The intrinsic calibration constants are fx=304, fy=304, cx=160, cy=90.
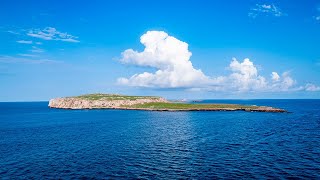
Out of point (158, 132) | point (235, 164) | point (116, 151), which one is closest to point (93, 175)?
point (116, 151)

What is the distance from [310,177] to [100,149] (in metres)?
46.8

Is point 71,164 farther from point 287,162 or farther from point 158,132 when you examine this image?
point 158,132

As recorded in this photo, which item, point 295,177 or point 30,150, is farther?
point 30,150

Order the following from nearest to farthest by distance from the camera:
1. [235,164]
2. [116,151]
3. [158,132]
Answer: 1. [235,164]
2. [116,151]
3. [158,132]

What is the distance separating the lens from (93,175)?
52312 millimetres

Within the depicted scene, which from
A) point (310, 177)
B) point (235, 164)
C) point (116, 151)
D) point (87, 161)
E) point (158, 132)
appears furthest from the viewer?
point (158, 132)

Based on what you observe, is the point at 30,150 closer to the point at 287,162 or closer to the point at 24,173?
the point at 24,173

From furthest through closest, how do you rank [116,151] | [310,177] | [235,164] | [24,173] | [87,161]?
[116,151] < [87,161] < [235,164] < [24,173] < [310,177]

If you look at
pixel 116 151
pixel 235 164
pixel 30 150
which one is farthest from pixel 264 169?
pixel 30 150

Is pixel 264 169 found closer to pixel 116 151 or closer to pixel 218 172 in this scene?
pixel 218 172

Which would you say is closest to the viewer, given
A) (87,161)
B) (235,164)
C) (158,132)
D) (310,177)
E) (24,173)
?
(310,177)

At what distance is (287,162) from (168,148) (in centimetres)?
2797

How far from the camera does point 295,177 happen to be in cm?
5025

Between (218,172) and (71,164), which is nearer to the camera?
(218,172)
